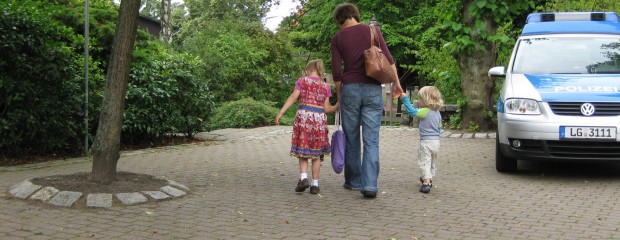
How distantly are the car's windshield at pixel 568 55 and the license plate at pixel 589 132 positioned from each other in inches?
48.8

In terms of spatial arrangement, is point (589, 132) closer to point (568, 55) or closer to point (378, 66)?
point (568, 55)

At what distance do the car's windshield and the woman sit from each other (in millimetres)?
2913

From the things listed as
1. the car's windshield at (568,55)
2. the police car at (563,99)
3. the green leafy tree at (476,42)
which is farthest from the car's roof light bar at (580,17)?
the green leafy tree at (476,42)

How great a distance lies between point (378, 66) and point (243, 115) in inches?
454

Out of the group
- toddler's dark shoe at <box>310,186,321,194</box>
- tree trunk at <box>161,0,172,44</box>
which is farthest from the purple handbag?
tree trunk at <box>161,0,172,44</box>

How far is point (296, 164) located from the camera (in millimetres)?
9438

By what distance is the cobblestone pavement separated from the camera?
17.1 feet

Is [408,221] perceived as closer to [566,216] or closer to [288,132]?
[566,216]

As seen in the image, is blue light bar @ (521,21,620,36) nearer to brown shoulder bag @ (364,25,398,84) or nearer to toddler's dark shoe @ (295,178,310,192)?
brown shoulder bag @ (364,25,398,84)

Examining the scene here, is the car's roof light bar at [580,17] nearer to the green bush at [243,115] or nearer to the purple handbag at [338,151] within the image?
the purple handbag at [338,151]

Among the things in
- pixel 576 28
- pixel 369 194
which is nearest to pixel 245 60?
pixel 576 28

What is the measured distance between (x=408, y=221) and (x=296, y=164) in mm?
3896

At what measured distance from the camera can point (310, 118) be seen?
687 centimetres

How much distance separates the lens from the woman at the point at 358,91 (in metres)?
6.67
